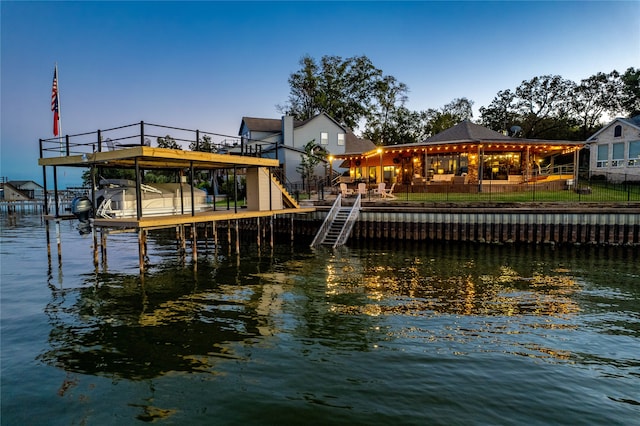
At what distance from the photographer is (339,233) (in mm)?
24203

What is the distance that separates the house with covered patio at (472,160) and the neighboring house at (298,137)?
279 inches

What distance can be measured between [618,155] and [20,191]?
85.6m

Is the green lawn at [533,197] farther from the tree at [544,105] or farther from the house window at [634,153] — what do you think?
the tree at [544,105]

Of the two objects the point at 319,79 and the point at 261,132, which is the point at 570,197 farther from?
the point at 319,79

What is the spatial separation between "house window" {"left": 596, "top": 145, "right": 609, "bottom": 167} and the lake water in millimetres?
27877

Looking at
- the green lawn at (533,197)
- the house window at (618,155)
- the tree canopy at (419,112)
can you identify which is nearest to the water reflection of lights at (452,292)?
the green lawn at (533,197)

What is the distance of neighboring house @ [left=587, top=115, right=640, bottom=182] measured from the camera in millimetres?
Result: 35938

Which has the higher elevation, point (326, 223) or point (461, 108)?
point (461, 108)

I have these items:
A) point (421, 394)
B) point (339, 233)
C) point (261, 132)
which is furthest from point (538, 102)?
point (421, 394)

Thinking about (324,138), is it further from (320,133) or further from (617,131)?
(617,131)

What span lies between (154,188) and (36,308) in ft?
23.4

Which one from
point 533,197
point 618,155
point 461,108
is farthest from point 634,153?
point 461,108

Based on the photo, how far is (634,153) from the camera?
119 feet

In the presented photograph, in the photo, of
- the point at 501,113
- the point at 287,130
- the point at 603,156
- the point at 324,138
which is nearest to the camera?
the point at 603,156
